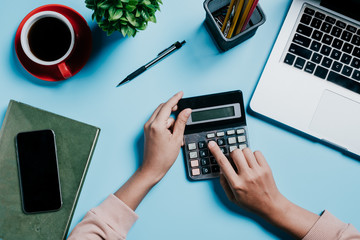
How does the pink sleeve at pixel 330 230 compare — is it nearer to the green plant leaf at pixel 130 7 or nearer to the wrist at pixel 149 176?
the wrist at pixel 149 176

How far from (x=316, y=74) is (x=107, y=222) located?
0.52 metres

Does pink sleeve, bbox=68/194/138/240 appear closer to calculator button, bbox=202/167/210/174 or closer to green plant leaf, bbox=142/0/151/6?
calculator button, bbox=202/167/210/174

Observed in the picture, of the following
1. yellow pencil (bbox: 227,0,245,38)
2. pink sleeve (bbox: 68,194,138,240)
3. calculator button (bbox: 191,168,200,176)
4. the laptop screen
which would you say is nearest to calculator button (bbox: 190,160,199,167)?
calculator button (bbox: 191,168,200,176)

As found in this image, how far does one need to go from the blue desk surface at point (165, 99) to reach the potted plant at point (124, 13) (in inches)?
4.6

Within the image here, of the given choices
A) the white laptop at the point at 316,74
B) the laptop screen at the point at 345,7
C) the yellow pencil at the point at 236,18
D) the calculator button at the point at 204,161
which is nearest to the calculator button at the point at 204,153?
the calculator button at the point at 204,161

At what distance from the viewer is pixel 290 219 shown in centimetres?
62

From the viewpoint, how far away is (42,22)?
0.58 meters

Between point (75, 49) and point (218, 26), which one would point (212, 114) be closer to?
point (218, 26)

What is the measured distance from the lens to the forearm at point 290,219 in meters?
0.62

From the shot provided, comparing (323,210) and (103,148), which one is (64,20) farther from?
(323,210)

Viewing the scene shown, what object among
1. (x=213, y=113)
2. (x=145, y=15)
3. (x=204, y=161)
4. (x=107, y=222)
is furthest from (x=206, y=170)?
(x=145, y=15)

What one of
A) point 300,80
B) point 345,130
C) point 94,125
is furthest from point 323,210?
→ point 94,125

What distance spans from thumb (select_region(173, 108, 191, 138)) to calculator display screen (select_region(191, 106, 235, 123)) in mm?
24

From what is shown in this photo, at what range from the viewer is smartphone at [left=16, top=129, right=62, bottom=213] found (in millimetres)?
621
